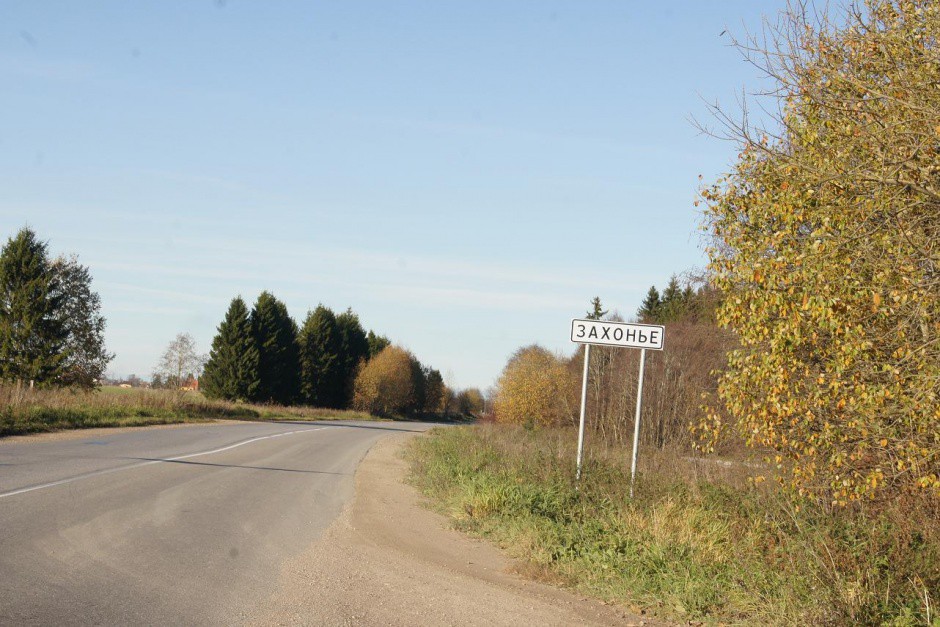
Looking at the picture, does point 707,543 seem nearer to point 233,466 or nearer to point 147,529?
point 147,529

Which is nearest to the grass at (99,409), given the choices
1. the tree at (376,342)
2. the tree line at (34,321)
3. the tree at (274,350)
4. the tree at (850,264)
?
the tree line at (34,321)

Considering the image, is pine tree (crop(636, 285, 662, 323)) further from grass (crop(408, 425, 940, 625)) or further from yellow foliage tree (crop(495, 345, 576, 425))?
grass (crop(408, 425, 940, 625))

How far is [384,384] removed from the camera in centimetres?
9269

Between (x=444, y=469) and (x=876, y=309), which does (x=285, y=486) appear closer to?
(x=444, y=469)

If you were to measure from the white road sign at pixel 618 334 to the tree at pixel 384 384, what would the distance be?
80.3 meters

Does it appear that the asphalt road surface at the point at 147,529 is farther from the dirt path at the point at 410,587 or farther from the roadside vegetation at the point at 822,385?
the roadside vegetation at the point at 822,385

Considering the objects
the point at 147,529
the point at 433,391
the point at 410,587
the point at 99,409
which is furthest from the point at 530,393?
the point at 433,391

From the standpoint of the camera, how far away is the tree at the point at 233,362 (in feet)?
227

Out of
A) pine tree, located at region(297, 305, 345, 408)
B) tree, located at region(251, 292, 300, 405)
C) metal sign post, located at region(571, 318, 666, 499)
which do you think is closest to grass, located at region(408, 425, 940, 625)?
metal sign post, located at region(571, 318, 666, 499)

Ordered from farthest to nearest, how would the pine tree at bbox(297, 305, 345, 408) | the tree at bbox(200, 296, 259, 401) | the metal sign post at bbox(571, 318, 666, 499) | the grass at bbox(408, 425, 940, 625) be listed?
the pine tree at bbox(297, 305, 345, 408) < the tree at bbox(200, 296, 259, 401) < the metal sign post at bbox(571, 318, 666, 499) < the grass at bbox(408, 425, 940, 625)

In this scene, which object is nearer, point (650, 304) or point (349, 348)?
point (650, 304)

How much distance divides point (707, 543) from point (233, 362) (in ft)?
214

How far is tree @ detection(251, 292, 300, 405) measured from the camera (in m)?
71.6

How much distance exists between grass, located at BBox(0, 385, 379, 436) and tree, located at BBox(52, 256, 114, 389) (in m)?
14.1
